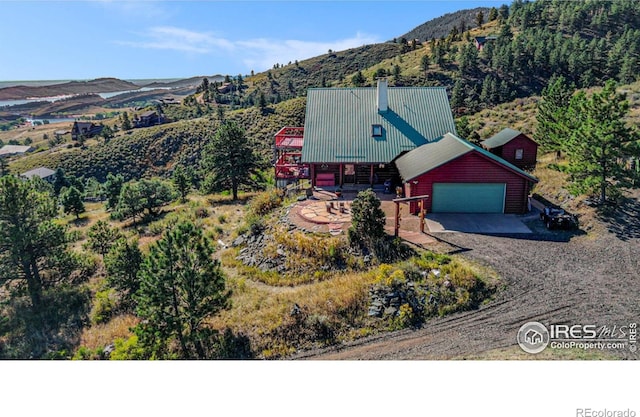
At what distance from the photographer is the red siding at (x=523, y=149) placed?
23.3 metres

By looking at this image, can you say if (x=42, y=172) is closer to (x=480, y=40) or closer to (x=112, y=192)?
(x=112, y=192)

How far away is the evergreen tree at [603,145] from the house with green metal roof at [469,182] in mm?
1977

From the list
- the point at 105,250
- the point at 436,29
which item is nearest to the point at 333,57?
the point at 436,29

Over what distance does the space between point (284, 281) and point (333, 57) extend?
104 m

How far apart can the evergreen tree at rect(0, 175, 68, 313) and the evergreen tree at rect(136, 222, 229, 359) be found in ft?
26.7

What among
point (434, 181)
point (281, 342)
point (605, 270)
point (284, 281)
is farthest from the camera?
point (434, 181)

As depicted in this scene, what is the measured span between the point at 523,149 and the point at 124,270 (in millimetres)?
22755

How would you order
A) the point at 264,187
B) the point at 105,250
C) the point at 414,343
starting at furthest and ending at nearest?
1. the point at 264,187
2. the point at 105,250
3. the point at 414,343

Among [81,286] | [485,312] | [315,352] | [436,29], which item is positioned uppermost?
[436,29]

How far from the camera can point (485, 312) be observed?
10.7m

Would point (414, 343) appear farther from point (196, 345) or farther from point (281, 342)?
point (196, 345)

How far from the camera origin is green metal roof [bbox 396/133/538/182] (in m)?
16.8

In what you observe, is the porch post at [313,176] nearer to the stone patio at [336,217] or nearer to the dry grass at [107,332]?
the stone patio at [336,217]

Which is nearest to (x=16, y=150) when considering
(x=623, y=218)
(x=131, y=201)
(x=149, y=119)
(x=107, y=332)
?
(x=149, y=119)
